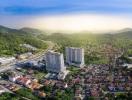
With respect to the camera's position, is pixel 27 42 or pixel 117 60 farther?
pixel 27 42

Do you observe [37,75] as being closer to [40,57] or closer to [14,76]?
[14,76]

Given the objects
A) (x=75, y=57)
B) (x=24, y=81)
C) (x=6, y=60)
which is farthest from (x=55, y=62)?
(x=6, y=60)

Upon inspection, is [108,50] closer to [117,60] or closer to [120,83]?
[117,60]

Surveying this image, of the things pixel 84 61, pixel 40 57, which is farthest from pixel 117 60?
pixel 40 57

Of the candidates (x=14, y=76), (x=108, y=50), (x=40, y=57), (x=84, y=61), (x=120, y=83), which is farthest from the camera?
(x=108, y=50)

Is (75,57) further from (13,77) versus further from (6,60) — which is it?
(6,60)

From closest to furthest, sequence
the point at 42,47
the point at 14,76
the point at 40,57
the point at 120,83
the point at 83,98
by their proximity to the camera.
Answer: the point at 83,98 → the point at 120,83 → the point at 14,76 → the point at 40,57 → the point at 42,47
